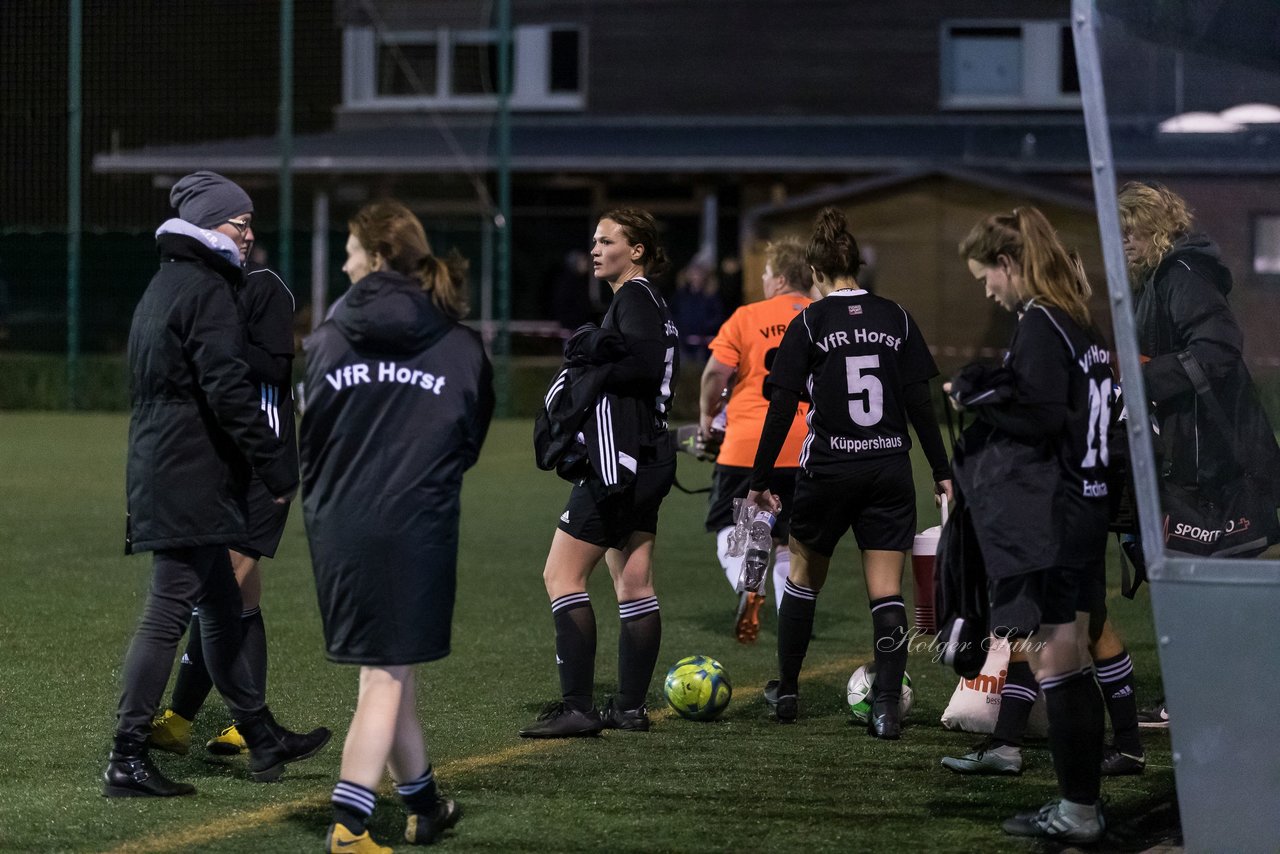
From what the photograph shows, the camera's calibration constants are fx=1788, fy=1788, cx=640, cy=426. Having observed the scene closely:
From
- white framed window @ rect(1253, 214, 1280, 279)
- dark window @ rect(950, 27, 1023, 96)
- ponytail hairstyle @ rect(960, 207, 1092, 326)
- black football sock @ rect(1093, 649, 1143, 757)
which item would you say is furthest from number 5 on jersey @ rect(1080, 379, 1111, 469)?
dark window @ rect(950, 27, 1023, 96)

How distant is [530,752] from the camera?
6020mm

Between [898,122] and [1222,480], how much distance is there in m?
23.7

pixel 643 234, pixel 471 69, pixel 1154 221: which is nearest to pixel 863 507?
pixel 643 234

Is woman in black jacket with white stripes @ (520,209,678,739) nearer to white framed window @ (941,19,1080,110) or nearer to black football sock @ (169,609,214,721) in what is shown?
black football sock @ (169,609,214,721)

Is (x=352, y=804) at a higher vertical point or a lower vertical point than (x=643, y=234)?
lower

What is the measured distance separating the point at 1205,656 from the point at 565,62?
27.0m

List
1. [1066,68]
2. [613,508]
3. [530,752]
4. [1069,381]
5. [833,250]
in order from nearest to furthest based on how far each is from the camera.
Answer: [1069,381] < [530,752] < [613,508] < [833,250] < [1066,68]

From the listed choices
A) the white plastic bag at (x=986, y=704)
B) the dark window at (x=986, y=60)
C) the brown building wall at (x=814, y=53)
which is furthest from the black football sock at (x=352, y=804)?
the dark window at (x=986, y=60)

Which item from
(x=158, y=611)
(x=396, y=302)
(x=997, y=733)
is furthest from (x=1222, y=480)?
(x=158, y=611)

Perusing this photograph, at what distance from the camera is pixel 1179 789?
4.57 m

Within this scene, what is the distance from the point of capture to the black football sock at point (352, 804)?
460 centimetres

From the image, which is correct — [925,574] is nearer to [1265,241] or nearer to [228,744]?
[1265,241]

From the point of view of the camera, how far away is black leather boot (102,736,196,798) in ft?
17.4

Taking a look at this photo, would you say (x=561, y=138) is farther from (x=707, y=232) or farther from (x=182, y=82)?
(x=182, y=82)
